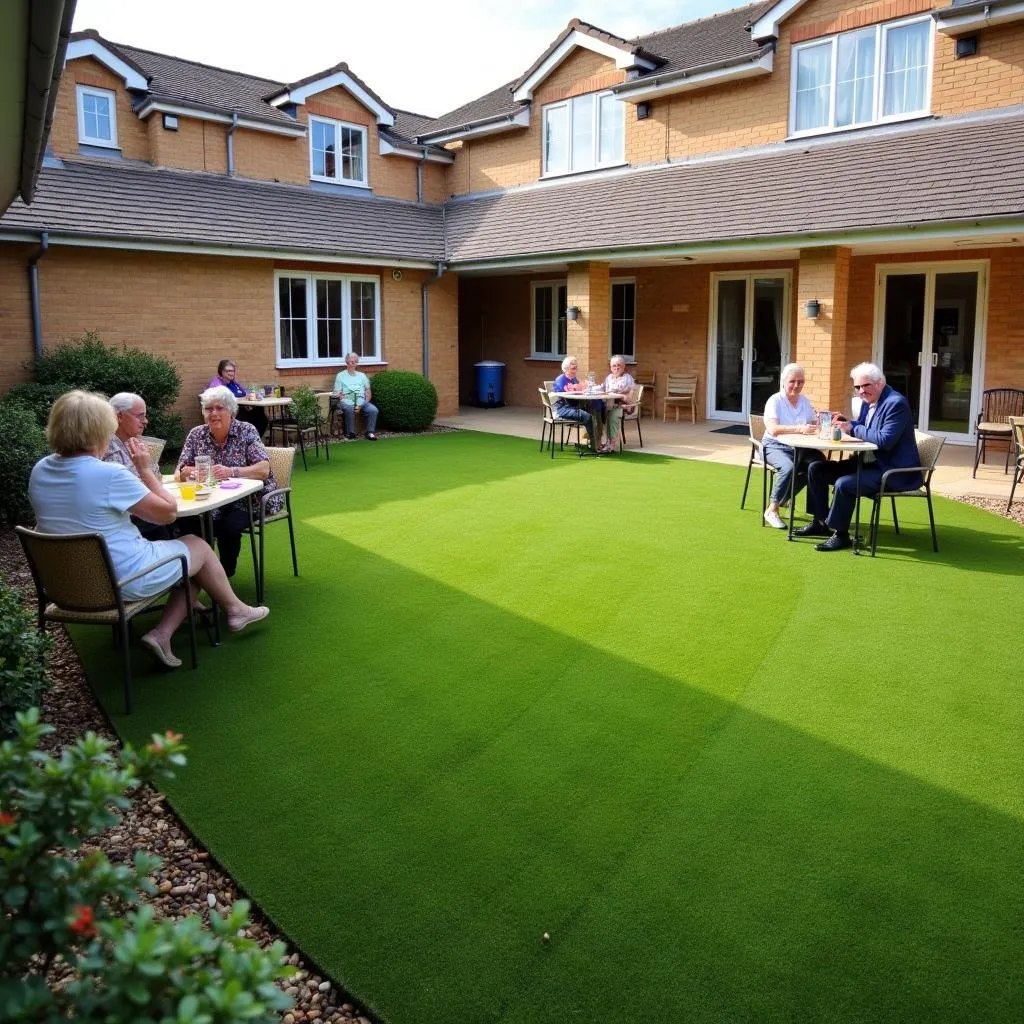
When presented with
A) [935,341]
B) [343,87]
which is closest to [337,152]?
[343,87]

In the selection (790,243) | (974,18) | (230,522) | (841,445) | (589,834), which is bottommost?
(589,834)

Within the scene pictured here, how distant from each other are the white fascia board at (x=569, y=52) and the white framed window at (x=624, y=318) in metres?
3.89

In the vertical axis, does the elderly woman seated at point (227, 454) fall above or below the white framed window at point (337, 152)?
below

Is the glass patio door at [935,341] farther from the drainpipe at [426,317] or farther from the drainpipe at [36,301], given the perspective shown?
the drainpipe at [36,301]

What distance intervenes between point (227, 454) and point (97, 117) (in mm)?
11826

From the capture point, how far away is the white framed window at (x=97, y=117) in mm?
15008

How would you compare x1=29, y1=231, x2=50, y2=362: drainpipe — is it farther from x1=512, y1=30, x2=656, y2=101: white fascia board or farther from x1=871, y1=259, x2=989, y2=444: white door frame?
x1=871, y1=259, x2=989, y2=444: white door frame

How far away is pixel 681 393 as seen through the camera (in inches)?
674

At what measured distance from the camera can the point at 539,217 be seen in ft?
55.0

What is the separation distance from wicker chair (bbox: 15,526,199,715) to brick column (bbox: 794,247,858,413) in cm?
1039

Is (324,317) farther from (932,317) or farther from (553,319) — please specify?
(932,317)

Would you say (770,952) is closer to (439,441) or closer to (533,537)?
(533,537)

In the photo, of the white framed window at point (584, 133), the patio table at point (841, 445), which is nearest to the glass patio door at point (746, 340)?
the white framed window at point (584, 133)

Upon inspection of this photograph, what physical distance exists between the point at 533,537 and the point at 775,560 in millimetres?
2068
